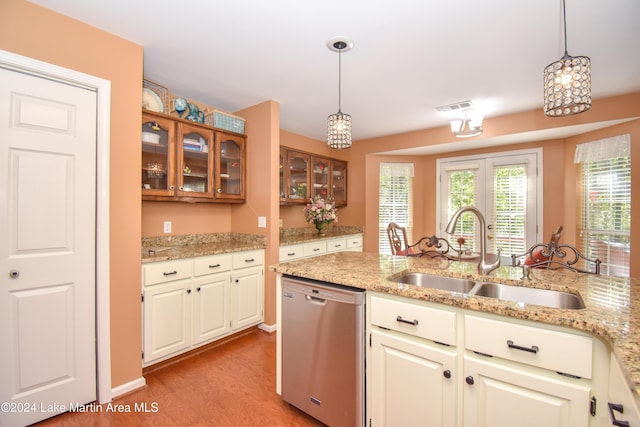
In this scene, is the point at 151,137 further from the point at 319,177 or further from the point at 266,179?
the point at 319,177

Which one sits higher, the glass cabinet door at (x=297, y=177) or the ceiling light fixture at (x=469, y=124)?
the ceiling light fixture at (x=469, y=124)

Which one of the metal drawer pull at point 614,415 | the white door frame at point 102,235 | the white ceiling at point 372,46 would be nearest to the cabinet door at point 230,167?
the white ceiling at point 372,46

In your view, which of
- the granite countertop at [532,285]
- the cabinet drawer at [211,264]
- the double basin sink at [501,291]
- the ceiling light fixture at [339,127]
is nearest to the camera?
the granite countertop at [532,285]

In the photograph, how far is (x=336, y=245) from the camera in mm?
4203

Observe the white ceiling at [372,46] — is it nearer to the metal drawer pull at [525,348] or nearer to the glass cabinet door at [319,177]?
the glass cabinet door at [319,177]

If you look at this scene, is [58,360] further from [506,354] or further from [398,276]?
[506,354]

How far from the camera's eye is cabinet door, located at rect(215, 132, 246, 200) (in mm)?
3018

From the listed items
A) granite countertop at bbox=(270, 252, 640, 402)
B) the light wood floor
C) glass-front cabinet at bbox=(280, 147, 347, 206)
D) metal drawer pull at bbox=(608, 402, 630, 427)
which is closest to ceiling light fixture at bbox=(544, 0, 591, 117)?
granite countertop at bbox=(270, 252, 640, 402)

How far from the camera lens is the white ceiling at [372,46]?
173cm

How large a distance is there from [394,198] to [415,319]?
147 inches

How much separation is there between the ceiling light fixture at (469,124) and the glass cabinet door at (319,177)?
1.83 metres

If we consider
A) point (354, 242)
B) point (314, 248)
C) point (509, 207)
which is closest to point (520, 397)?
point (314, 248)

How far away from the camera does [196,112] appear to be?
2896mm

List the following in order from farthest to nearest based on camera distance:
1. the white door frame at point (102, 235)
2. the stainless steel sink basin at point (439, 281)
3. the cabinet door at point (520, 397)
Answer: the white door frame at point (102, 235) → the stainless steel sink basin at point (439, 281) → the cabinet door at point (520, 397)
